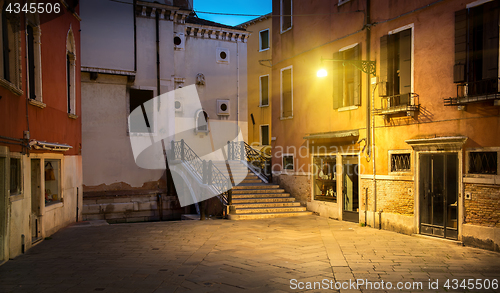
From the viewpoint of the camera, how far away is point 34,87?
30.7ft

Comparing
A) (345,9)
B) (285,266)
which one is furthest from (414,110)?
(285,266)

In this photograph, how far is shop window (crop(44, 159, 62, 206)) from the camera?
1053 centimetres

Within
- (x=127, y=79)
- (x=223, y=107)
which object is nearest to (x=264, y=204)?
(x=223, y=107)

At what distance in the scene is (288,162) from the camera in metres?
15.1

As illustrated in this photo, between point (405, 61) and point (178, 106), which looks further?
point (178, 106)

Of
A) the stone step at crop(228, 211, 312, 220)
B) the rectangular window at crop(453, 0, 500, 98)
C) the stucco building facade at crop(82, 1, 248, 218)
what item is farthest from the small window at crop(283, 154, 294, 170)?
the rectangular window at crop(453, 0, 500, 98)

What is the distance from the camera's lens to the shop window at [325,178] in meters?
12.9

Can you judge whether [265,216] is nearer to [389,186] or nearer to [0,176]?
[389,186]

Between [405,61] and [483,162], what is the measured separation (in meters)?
3.23

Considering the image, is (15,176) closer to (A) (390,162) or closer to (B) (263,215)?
(B) (263,215)

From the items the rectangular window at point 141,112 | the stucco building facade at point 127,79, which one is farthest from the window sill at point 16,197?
the rectangular window at point 141,112

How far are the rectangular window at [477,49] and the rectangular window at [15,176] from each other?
9.32m

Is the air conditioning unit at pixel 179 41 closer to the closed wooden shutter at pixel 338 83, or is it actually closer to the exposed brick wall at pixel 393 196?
the closed wooden shutter at pixel 338 83

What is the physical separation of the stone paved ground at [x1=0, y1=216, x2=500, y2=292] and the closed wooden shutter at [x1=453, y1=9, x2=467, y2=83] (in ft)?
12.1
